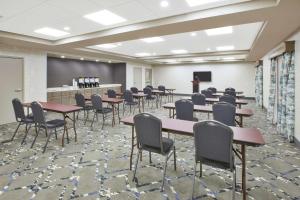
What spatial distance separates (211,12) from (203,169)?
103 inches

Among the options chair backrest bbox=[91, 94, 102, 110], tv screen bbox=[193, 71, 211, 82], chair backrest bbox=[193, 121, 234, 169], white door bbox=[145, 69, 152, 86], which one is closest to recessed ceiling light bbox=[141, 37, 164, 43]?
chair backrest bbox=[91, 94, 102, 110]

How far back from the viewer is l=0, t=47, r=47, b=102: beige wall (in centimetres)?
643

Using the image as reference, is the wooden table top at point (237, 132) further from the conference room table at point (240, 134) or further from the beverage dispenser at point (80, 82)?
the beverage dispenser at point (80, 82)

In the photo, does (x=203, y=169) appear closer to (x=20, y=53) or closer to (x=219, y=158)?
(x=219, y=158)

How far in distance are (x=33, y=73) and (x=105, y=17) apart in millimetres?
4484

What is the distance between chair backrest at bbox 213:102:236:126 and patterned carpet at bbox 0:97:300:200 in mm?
734

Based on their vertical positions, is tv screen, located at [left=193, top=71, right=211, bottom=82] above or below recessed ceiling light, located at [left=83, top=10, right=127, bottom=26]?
below

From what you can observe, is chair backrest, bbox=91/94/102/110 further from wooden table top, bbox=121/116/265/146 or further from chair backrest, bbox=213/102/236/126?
chair backrest, bbox=213/102/236/126

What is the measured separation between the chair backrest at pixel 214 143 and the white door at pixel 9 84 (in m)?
6.23

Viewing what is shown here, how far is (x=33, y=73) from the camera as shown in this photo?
6.75m

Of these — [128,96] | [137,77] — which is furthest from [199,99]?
[137,77]

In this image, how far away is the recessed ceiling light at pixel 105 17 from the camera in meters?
3.57

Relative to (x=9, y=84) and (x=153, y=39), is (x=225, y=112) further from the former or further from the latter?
(x=9, y=84)

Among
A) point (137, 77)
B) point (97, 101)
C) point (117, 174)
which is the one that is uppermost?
point (137, 77)
